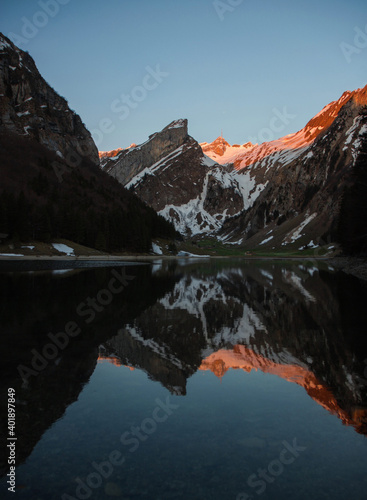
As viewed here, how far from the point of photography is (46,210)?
320 ft

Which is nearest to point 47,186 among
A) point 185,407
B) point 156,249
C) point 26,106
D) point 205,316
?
point 156,249

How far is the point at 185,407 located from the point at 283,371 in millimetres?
3848

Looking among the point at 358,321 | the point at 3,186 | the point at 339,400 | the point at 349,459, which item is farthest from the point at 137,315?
the point at 3,186

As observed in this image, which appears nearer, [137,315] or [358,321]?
[358,321]

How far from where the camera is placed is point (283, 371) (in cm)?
1079

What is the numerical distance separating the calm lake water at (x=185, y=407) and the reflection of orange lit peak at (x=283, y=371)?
4 cm

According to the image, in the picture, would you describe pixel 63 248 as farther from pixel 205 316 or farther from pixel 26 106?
pixel 26 106

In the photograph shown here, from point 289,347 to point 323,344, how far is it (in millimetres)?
1278

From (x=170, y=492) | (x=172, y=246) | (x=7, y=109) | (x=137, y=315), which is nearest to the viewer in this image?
(x=170, y=492)

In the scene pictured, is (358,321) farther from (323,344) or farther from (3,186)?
(3,186)

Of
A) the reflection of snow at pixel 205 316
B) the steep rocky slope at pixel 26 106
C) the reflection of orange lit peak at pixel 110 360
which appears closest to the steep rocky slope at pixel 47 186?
the steep rocky slope at pixel 26 106

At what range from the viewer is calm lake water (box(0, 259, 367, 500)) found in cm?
538

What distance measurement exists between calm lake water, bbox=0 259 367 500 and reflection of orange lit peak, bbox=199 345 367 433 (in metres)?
0.04

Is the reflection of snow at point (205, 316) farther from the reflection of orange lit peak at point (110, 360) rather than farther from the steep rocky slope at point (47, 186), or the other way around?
the steep rocky slope at point (47, 186)
